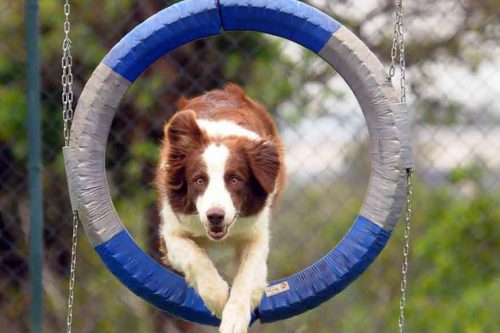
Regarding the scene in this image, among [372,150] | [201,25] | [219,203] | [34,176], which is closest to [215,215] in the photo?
[219,203]

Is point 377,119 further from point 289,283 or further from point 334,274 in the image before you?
point 289,283

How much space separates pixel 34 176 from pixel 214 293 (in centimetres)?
214

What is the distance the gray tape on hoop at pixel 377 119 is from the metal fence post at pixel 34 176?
2.08m

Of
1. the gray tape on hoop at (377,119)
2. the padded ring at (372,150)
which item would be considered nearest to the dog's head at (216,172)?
the padded ring at (372,150)

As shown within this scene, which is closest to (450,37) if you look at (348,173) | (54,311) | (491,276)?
(348,173)

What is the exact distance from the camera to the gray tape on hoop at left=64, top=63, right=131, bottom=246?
476 cm

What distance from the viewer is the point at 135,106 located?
697 centimetres

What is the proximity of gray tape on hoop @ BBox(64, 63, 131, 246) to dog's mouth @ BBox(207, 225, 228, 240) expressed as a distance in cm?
52

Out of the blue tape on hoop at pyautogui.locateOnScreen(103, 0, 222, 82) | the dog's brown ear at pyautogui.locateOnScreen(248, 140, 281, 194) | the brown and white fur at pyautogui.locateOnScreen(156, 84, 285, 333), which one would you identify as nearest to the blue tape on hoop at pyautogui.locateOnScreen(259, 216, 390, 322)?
the brown and white fur at pyautogui.locateOnScreen(156, 84, 285, 333)

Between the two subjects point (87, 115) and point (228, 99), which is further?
point (228, 99)

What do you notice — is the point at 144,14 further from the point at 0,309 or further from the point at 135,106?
the point at 0,309

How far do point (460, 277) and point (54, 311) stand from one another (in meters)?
2.69

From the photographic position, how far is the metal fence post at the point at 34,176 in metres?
6.30

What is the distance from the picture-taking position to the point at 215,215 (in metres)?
4.36
